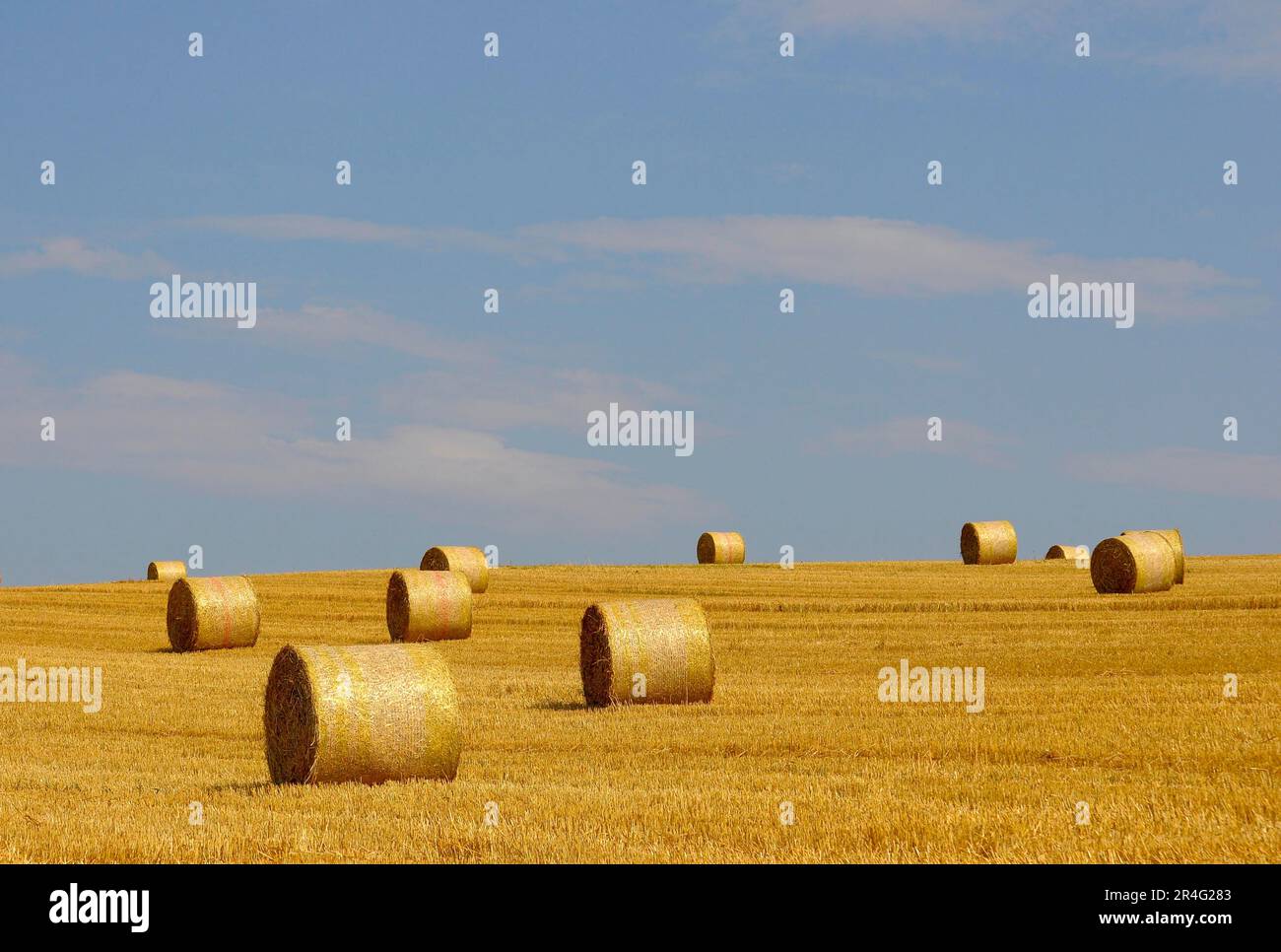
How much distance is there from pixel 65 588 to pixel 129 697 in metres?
27.1

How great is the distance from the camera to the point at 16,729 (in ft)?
64.5

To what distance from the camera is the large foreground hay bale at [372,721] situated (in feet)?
45.1

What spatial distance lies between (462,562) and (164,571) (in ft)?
52.7

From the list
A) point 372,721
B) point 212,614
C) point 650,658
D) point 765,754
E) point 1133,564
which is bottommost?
point 765,754

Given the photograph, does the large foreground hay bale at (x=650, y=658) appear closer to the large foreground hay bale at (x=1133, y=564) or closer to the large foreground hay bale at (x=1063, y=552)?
the large foreground hay bale at (x=1133, y=564)

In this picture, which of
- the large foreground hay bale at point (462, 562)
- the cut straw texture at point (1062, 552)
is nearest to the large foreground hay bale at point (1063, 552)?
the cut straw texture at point (1062, 552)

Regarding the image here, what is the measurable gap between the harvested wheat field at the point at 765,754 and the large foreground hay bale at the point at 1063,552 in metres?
16.9

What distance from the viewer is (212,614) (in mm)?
31938

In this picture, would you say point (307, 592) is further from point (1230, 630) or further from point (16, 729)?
point (1230, 630)

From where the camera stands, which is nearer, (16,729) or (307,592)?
(16,729)

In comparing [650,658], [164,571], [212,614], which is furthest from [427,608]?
[164,571]

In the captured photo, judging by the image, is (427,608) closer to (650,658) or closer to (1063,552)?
(650,658)

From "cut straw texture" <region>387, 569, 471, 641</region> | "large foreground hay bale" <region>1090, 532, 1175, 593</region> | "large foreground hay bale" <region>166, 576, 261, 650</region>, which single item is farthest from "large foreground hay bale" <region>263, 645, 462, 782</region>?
"large foreground hay bale" <region>1090, 532, 1175, 593</region>
